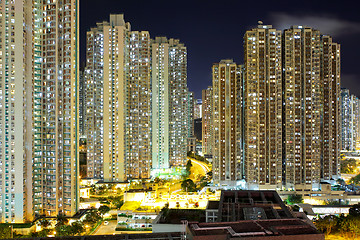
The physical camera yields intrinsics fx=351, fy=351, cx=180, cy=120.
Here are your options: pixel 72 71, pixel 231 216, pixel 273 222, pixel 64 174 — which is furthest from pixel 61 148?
pixel 273 222

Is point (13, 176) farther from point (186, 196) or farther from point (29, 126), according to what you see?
point (186, 196)

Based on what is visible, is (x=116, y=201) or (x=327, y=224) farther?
(x=116, y=201)

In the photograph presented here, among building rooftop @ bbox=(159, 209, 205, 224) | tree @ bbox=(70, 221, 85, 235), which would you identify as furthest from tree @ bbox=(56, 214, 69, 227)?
building rooftop @ bbox=(159, 209, 205, 224)

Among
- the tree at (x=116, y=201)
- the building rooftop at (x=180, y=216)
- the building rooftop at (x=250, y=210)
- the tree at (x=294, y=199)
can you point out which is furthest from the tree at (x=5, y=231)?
the tree at (x=294, y=199)

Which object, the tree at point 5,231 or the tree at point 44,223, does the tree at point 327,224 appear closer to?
the tree at point 44,223

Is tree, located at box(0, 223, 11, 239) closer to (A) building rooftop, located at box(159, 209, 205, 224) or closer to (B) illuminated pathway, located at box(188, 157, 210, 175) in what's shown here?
(A) building rooftop, located at box(159, 209, 205, 224)

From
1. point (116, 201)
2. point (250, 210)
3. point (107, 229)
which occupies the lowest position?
point (107, 229)

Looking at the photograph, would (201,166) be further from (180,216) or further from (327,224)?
(327,224)

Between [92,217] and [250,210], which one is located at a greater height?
[250,210]

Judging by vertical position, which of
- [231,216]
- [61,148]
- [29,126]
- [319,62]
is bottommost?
[231,216]

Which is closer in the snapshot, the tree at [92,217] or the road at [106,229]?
the tree at [92,217]

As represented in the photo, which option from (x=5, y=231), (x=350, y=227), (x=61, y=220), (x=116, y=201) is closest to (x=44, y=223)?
(x=61, y=220)
